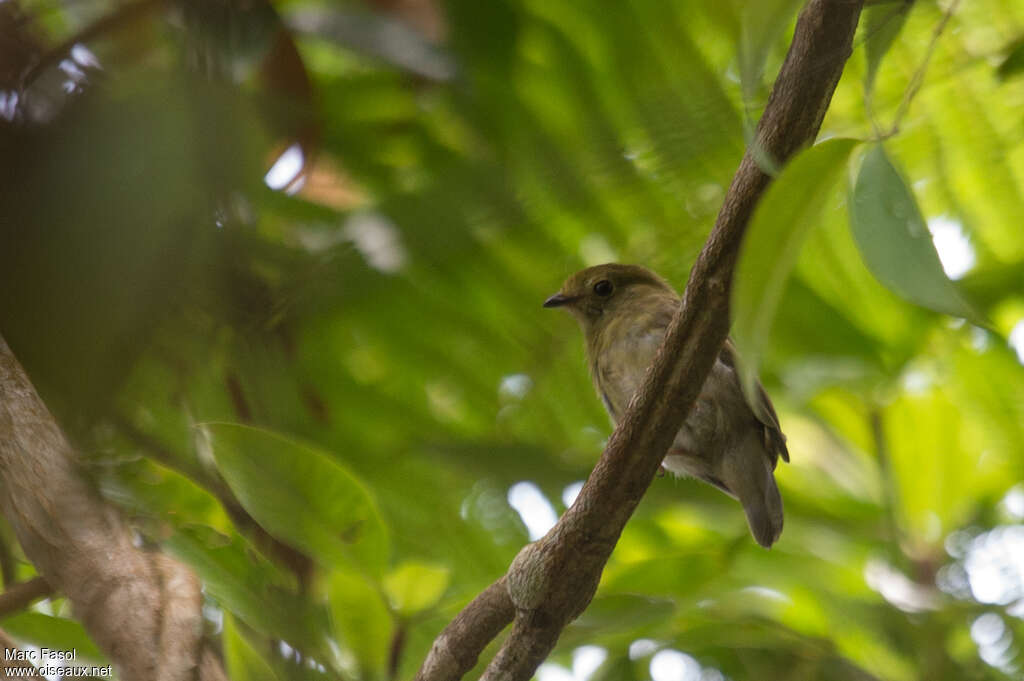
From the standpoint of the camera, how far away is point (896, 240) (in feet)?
2.98

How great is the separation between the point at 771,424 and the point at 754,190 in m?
1.30

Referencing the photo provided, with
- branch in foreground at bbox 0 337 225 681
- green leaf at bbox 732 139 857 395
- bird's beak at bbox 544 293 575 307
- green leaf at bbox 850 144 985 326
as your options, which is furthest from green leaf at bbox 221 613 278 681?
bird's beak at bbox 544 293 575 307

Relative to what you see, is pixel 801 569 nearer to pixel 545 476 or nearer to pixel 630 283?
pixel 545 476

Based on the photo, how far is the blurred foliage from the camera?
144cm

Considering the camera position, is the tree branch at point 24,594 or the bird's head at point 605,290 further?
the bird's head at point 605,290

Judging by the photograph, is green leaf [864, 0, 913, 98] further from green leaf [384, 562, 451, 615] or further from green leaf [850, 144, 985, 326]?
green leaf [384, 562, 451, 615]

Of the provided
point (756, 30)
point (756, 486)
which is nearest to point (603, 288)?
point (756, 486)

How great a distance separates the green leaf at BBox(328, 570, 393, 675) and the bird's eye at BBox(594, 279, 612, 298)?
158 centimetres

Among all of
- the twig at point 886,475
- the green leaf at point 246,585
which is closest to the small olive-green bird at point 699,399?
the twig at point 886,475

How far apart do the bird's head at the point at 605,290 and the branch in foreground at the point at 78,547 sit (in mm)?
1830

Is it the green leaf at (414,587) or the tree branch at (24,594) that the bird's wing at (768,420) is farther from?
the tree branch at (24,594)

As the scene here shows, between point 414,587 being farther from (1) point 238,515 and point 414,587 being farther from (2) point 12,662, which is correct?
(2) point 12,662

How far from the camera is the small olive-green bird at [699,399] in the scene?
2695 millimetres

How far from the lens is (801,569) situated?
2.74 m
